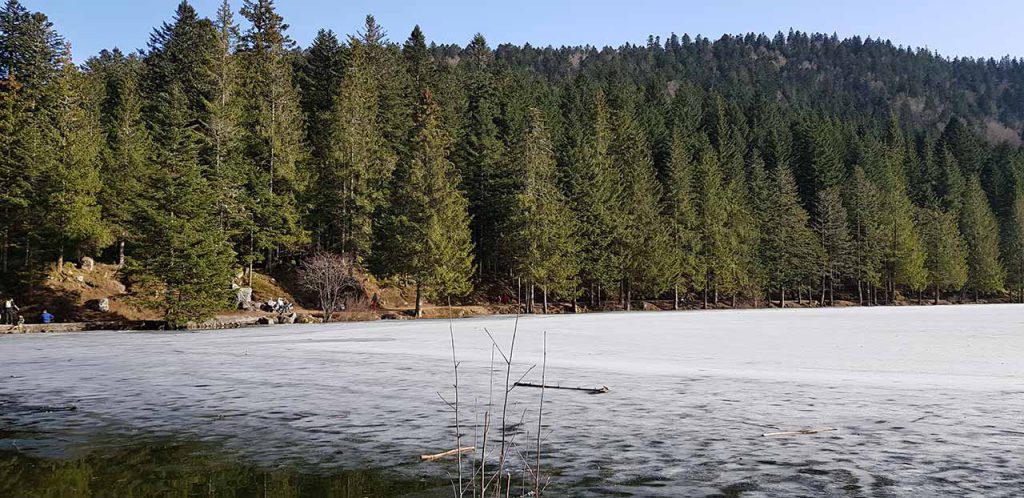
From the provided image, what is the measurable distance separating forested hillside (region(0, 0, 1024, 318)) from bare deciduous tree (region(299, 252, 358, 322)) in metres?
3.69

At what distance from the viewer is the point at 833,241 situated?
286 ft

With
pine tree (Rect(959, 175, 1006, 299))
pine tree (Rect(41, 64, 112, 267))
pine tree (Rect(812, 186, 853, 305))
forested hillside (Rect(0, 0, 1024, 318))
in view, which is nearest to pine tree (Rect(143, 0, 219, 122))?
forested hillside (Rect(0, 0, 1024, 318))

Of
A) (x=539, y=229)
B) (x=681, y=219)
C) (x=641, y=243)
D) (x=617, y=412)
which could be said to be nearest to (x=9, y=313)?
(x=539, y=229)

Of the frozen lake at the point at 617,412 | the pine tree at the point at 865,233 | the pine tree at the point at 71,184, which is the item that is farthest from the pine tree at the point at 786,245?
the pine tree at the point at 71,184

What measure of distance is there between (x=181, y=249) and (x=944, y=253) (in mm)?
83972

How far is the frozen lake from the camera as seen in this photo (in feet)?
23.6

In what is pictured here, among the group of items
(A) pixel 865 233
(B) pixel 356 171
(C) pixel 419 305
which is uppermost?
(B) pixel 356 171

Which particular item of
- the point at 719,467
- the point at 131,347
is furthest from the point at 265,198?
the point at 719,467

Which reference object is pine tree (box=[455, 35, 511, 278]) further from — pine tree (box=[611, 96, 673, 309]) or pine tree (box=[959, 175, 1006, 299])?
→ pine tree (box=[959, 175, 1006, 299])

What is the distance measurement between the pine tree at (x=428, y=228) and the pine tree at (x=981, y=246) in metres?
68.3

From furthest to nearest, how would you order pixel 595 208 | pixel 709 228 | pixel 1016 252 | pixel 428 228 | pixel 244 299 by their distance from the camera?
1. pixel 1016 252
2. pixel 709 228
3. pixel 595 208
4. pixel 428 228
5. pixel 244 299

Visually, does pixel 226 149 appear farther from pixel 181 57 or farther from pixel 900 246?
pixel 900 246

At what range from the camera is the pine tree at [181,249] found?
38344 mm

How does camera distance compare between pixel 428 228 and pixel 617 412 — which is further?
pixel 428 228
